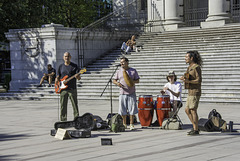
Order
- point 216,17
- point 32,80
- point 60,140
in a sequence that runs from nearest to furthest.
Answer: point 60,140 → point 32,80 → point 216,17

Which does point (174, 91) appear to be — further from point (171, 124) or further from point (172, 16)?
point (172, 16)

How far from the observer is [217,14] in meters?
28.5

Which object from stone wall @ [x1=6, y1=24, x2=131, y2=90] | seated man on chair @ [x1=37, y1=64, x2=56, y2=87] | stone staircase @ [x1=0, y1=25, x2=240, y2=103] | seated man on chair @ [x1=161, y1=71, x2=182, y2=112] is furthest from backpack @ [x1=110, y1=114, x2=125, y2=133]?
stone wall @ [x1=6, y1=24, x2=131, y2=90]

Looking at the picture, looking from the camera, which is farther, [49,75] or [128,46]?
[128,46]

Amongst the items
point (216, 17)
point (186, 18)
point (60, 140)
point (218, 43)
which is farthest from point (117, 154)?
point (186, 18)

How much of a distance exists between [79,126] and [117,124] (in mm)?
902

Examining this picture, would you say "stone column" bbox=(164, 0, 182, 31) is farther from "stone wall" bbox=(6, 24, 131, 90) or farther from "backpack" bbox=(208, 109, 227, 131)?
"backpack" bbox=(208, 109, 227, 131)

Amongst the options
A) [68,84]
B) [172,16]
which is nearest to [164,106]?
[68,84]

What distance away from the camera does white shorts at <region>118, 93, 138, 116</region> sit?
1124 centimetres

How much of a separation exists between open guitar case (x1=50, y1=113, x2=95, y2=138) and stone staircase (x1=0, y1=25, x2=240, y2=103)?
8021mm

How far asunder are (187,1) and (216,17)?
6.82 metres

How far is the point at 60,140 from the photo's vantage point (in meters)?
10.1

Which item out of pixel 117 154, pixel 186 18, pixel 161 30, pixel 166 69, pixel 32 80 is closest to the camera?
pixel 117 154

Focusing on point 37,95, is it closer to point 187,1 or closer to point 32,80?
point 32,80
